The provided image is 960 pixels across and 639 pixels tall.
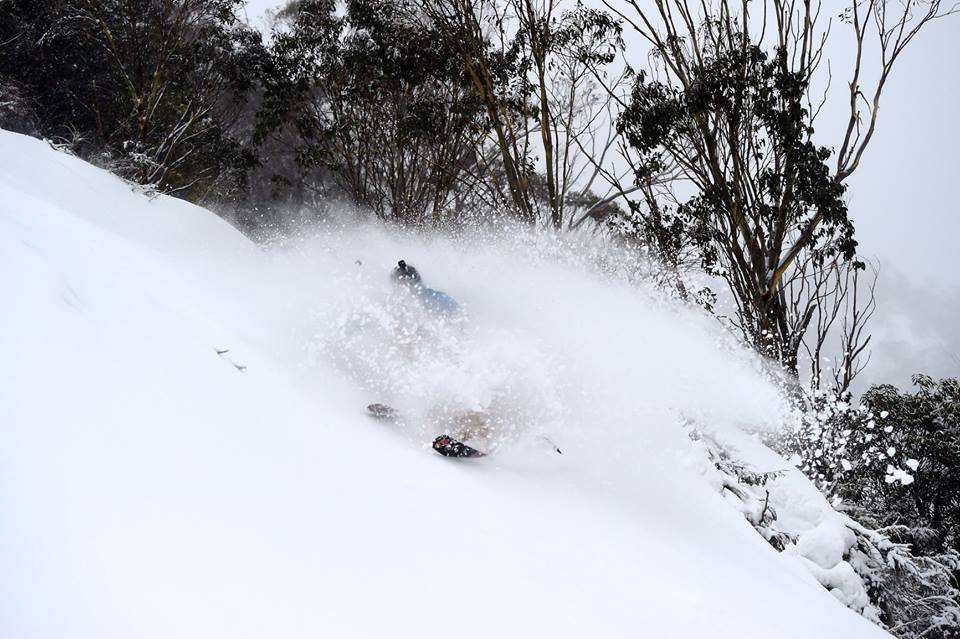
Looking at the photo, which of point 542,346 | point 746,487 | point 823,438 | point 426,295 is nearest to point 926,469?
point 823,438

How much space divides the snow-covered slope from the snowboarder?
0.68 feet

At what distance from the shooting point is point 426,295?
6770 mm

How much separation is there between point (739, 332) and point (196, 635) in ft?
34.2

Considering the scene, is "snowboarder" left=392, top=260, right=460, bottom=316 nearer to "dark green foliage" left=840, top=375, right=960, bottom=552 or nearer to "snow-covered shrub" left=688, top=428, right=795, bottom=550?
"snow-covered shrub" left=688, top=428, right=795, bottom=550

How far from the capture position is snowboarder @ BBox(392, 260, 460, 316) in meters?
6.65

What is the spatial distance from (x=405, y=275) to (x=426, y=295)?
49 centimetres

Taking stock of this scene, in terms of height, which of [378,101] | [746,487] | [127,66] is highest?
[378,101]

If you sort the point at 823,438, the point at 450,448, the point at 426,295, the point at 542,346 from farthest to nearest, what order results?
the point at 823,438 → the point at 426,295 → the point at 542,346 → the point at 450,448

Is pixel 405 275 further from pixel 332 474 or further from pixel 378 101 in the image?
pixel 378 101

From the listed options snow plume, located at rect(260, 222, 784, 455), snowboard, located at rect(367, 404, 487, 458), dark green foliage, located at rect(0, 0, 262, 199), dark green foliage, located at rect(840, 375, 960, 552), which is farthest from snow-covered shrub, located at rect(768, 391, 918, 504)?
dark green foliage, located at rect(0, 0, 262, 199)

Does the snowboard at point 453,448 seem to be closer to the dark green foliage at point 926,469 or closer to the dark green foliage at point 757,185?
the dark green foliage at point 757,185

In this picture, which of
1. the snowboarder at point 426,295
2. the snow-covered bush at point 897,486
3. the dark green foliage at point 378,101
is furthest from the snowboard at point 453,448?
the dark green foliage at point 378,101

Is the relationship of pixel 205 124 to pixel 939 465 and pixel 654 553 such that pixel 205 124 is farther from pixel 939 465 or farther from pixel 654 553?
pixel 939 465

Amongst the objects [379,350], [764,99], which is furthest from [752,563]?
[764,99]
